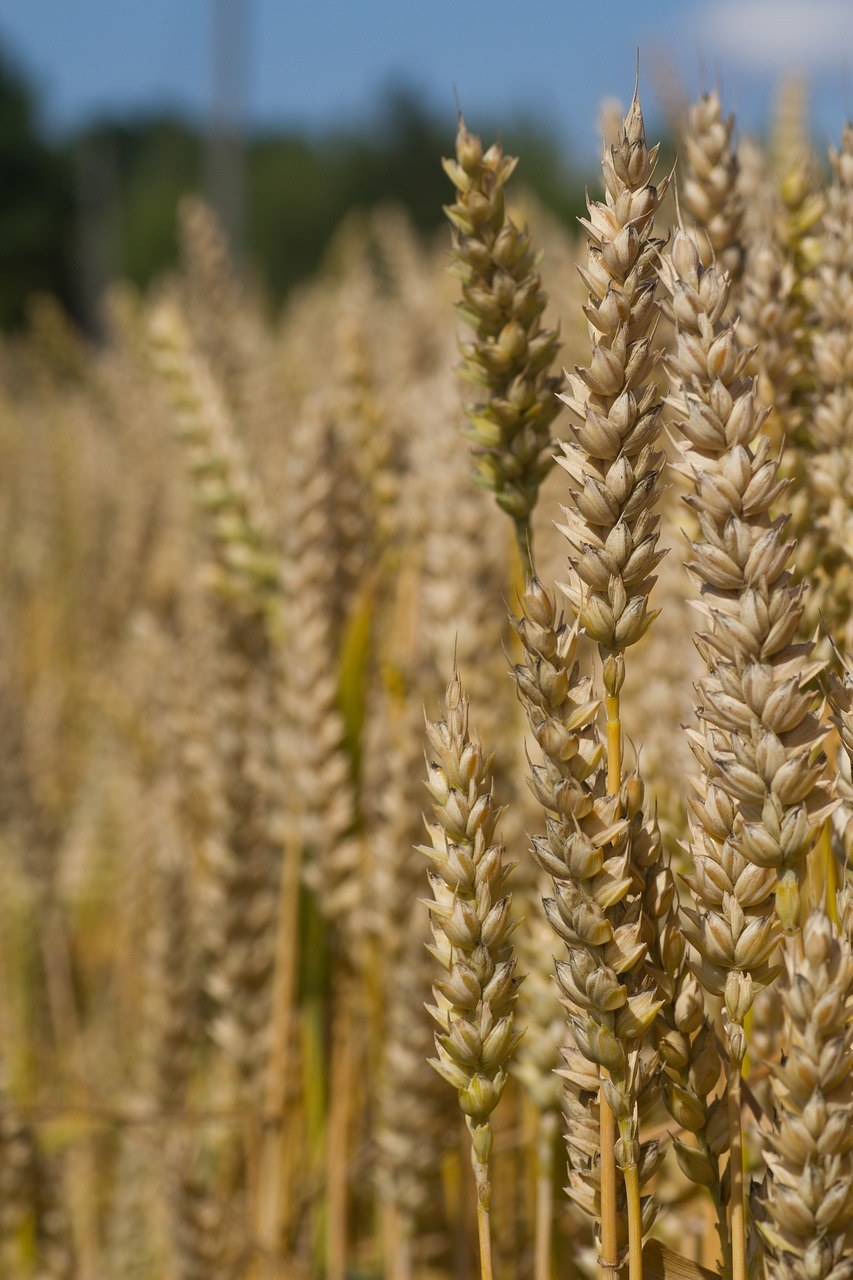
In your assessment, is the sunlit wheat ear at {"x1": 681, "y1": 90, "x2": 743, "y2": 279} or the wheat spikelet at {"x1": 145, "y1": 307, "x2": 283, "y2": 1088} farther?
the wheat spikelet at {"x1": 145, "y1": 307, "x2": 283, "y2": 1088}

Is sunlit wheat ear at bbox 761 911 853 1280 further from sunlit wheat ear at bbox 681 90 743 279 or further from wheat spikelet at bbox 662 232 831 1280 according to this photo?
sunlit wheat ear at bbox 681 90 743 279

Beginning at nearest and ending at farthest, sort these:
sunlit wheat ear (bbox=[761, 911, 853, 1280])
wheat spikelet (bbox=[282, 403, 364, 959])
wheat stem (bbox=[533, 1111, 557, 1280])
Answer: sunlit wheat ear (bbox=[761, 911, 853, 1280]), wheat stem (bbox=[533, 1111, 557, 1280]), wheat spikelet (bbox=[282, 403, 364, 959])

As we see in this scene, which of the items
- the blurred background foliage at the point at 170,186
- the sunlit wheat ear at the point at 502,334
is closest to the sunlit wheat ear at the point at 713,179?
the sunlit wheat ear at the point at 502,334

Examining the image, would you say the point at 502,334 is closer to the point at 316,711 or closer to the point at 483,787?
the point at 483,787

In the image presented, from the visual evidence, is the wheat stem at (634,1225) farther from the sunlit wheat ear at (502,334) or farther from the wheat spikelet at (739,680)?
the sunlit wheat ear at (502,334)

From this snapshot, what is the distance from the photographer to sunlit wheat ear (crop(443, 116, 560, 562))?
59 centimetres

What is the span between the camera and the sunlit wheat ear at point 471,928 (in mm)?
477

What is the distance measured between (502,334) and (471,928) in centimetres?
30

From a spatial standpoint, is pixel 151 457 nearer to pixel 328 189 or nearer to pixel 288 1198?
pixel 288 1198

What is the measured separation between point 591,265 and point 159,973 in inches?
38.5

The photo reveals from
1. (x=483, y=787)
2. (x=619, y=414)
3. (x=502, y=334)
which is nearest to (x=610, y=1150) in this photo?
(x=483, y=787)

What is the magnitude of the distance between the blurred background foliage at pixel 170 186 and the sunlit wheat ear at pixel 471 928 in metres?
19.6

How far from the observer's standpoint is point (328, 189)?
3053 cm

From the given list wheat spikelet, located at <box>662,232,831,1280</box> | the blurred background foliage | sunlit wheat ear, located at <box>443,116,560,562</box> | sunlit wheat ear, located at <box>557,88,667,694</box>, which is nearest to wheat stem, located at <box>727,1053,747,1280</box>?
wheat spikelet, located at <box>662,232,831,1280</box>
